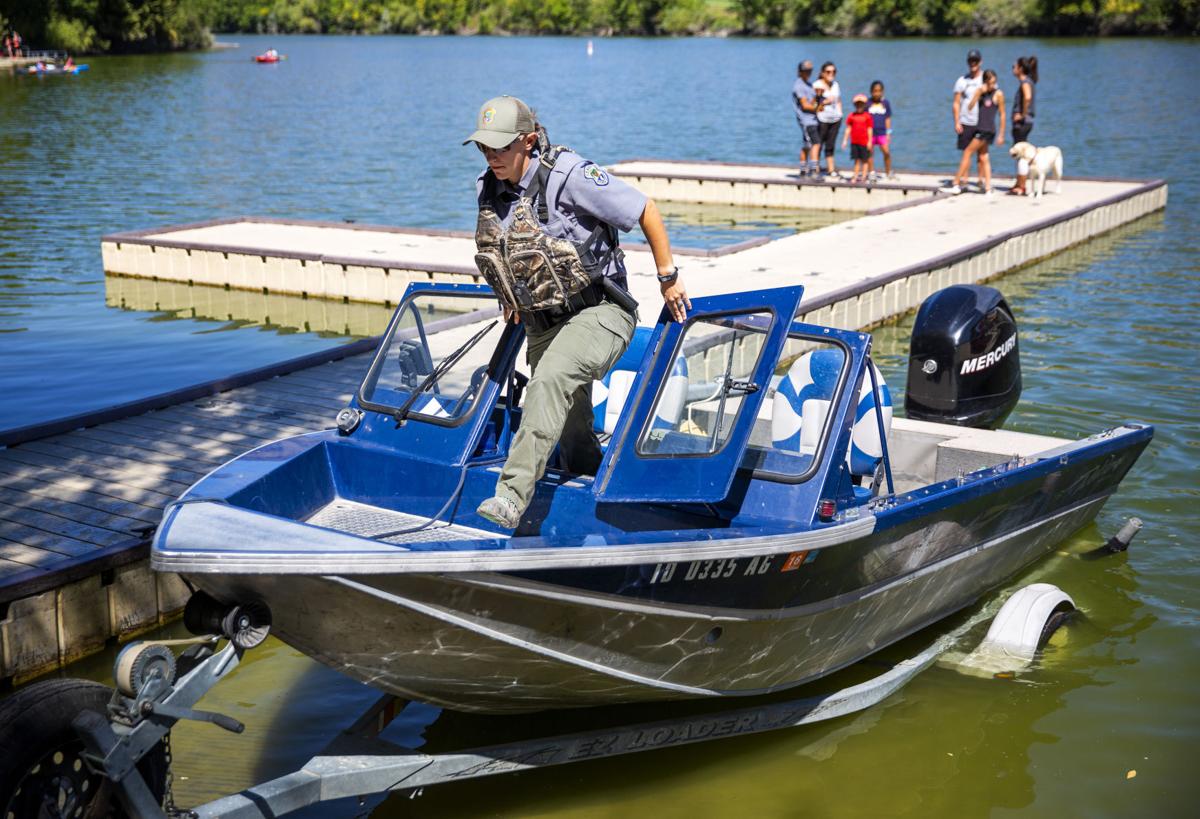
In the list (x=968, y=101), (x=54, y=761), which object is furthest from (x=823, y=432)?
(x=968, y=101)

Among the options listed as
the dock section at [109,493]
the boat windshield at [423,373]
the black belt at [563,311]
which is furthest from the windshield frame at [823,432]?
the dock section at [109,493]

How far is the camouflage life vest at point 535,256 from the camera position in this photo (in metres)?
5.21

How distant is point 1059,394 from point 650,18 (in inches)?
4524

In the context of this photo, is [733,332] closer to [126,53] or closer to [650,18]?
[126,53]

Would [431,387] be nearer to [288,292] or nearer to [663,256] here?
[663,256]

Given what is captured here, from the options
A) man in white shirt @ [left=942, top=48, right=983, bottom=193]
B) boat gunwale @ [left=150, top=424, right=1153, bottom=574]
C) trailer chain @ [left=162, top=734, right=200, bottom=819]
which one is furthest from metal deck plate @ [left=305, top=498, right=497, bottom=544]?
man in white shirt @ [left=942, top=48, right=983, bottom=193]

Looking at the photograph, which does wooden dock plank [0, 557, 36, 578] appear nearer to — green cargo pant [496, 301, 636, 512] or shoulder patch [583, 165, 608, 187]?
green cargo pant [496, 301, 636, 512]

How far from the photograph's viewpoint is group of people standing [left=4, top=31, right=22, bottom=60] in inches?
2768

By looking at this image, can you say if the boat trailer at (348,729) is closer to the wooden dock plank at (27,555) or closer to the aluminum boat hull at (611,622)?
the aluminum boat hull at (611,622)

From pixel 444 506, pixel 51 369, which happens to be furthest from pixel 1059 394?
pixel 51 369

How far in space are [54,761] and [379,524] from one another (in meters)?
1.82

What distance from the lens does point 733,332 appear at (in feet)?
18.4

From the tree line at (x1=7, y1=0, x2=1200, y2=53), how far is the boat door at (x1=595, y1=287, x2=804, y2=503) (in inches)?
2984

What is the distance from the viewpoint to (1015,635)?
6637 millimetres
